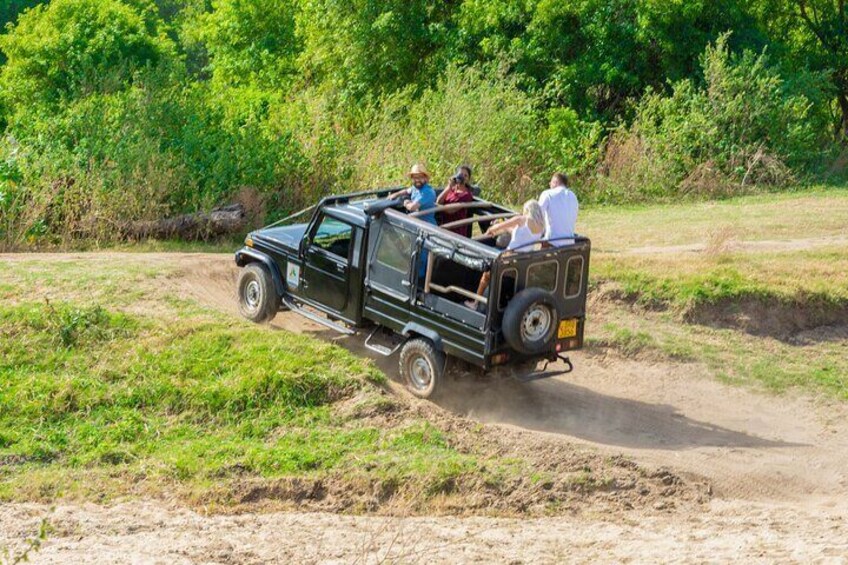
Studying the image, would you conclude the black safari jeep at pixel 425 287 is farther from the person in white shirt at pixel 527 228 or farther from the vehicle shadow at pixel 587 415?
the vehicle shadow at pixel 587 415

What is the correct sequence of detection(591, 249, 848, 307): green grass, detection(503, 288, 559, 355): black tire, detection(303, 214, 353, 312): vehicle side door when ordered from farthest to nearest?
detection(591, 249, 848, 307): green grass < detection(303, 214, 353, 312): vehicle side door < detection(503, 288, 559, 355): black tire

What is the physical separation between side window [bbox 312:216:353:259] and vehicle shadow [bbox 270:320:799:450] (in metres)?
1.15

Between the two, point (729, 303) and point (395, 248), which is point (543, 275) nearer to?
point (395, 248)

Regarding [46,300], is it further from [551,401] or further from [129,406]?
[551,401]

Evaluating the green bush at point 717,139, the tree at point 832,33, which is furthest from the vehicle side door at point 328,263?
the tree at point 832,33

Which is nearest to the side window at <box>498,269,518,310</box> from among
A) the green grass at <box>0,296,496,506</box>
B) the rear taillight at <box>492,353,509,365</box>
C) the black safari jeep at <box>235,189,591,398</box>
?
the black safari jeep at <box>235,189,591,398</box>

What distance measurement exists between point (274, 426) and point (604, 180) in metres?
13.1

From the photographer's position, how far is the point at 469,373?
13352mm

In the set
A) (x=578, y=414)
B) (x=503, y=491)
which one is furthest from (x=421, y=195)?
(x=503, y=491)

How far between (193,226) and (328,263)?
649cm

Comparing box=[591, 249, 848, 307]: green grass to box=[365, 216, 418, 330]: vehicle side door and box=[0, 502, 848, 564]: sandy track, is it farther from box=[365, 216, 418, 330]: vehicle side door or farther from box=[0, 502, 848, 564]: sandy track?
box=[0, 502, 848, 564]: sandy track

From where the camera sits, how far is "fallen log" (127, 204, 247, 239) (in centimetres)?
1964

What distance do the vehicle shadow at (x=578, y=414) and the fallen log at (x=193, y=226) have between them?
256 inches

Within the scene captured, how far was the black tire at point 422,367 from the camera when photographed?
42.3ft
